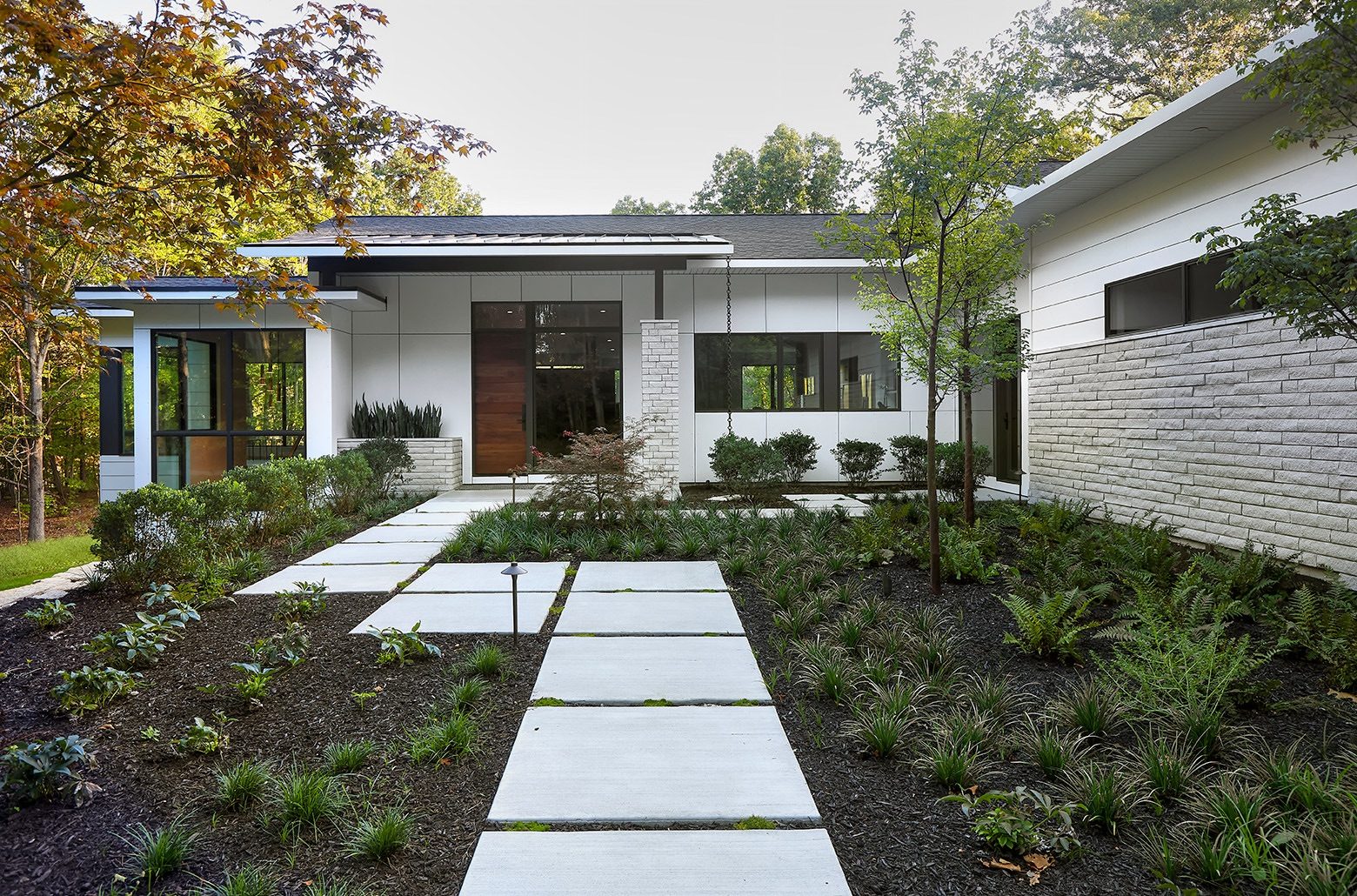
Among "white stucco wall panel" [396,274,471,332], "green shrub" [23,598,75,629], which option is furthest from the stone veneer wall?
"white stucco wall panel" [396,274,471,332]

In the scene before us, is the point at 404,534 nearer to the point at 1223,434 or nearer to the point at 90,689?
the point at 90,689

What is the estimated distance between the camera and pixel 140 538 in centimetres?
531

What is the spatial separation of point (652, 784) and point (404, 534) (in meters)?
5.79

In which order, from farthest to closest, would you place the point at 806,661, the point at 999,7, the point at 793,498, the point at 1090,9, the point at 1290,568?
the point at 1090,9 < the point at 999,7 < the point at 793,498 < the point at 1290,568 < the point at 806,661

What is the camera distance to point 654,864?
2.16m

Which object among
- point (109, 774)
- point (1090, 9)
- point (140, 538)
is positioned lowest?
point (109, 774)

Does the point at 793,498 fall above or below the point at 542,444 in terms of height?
below

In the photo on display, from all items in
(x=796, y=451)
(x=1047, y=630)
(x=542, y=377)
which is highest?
(x=542, y=377)

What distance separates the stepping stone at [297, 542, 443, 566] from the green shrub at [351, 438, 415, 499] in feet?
10.6

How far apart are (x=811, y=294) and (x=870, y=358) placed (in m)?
1.43

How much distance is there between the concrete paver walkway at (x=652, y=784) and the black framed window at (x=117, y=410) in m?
11.4

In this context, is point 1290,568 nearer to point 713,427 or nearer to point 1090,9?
point 713,427

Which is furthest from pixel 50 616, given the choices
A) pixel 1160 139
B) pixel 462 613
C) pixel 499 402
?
pixel 1160 139

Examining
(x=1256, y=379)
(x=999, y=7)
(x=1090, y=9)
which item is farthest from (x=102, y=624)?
(x=1090, y=9)
